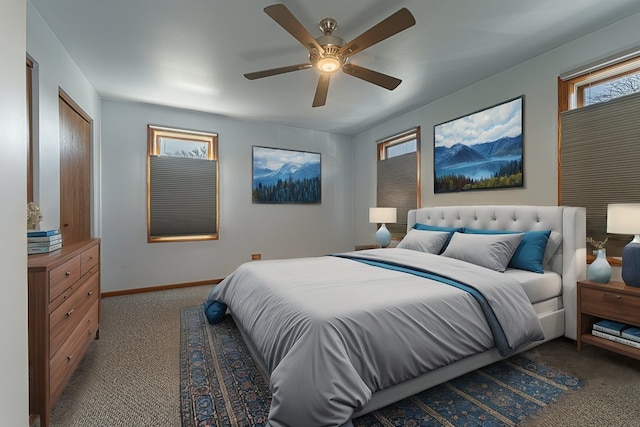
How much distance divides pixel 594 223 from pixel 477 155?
129cm

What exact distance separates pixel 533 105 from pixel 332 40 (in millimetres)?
2129

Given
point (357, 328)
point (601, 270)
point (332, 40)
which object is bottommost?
point (357, 328)

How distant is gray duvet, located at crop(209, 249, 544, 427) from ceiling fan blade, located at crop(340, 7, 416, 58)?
5.52 feet

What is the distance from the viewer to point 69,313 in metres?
1.83

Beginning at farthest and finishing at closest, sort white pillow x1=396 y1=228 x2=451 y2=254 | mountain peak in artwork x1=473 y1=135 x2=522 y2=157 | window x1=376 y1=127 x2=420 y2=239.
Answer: window x1=376 y1=127 x2=420 y2=239 → white pillow x1=396 y1=228 x2=451 y2=254 → mountain peak in artwork x1=473 y1=135 x2=522 y2=157

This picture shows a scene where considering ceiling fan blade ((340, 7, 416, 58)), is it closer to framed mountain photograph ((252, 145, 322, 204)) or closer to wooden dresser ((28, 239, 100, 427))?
wooden dresser ((28, 239, 100, 427))

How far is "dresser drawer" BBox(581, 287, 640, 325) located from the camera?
1.99 m

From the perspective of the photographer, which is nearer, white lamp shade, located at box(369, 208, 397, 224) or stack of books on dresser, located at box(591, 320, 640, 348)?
stack of books on dresser, located at box(591, 320, 640, 348)

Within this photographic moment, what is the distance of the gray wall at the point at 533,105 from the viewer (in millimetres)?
2424

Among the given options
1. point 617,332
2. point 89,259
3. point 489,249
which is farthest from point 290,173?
point 617,332

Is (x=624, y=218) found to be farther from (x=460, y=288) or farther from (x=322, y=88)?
(x=322, y=88)

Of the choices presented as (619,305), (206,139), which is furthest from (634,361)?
(206,139)

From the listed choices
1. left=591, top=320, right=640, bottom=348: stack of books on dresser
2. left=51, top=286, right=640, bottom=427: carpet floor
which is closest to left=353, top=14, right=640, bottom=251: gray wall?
left=591, top=320, right=640, bottom=348: stack of books on dresser

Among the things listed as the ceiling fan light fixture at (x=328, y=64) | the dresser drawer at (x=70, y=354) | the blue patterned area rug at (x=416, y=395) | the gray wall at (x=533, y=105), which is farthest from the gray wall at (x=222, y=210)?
the ceiling fan light fixture at (x=328, y=64)
